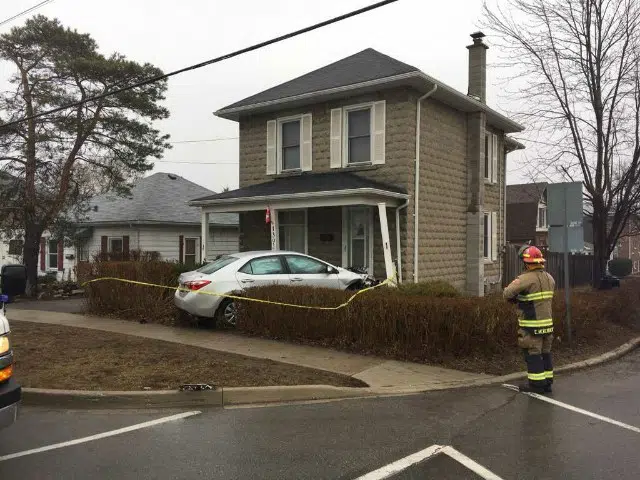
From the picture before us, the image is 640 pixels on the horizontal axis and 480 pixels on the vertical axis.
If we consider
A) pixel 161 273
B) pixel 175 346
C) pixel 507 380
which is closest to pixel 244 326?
pixel 175 346

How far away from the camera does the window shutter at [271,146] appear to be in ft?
56.7

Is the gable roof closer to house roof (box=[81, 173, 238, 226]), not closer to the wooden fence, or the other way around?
house roof (box=[81, 173, 238, 226])

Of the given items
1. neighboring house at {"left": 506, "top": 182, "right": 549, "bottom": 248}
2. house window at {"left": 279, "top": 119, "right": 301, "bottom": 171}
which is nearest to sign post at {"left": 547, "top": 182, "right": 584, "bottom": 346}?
house window at {"left": 279, "top": 119, "right": 301, "bottom": 171}

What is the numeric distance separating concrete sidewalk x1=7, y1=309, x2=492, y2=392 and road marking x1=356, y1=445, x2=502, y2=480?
6.74 feet

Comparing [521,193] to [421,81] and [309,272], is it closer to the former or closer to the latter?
[421,81]

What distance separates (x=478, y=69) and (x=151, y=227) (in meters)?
14.2

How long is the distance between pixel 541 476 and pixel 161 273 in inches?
371

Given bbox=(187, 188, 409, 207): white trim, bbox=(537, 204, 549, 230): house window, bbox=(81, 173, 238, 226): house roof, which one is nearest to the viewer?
bbox=(187, 188, 409, 207): white trim

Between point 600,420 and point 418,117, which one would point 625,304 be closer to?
point 418,117

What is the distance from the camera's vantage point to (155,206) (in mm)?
24766

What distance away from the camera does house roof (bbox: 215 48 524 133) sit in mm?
14383

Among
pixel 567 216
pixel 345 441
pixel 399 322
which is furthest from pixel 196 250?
pixel 345 441

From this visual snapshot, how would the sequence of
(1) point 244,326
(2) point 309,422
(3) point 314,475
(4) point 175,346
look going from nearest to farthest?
(3) point 314,475 < (2) point 309,422 < (4) point 175,346 < (1) point 244,326

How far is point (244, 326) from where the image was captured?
392 inches
